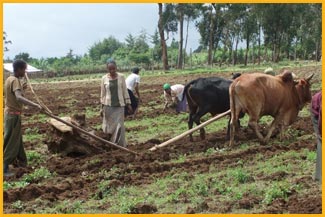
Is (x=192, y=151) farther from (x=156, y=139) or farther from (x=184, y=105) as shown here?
(x=184, y=105)

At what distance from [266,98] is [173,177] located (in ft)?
10.8

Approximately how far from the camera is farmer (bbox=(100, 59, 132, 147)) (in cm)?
963

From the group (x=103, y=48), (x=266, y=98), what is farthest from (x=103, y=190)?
(x=103, y=48)

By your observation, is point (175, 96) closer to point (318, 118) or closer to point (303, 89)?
point (303, 89)

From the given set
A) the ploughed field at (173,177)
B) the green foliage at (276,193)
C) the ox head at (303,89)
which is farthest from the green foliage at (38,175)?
the ox head at (303,89)

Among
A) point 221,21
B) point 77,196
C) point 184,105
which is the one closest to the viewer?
point 77,196

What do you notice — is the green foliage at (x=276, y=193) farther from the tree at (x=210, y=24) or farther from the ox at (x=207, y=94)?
the tree at (x=210, y=24)

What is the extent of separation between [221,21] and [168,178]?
49564 millimetres

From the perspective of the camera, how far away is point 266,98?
981cm

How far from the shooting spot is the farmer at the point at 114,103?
31.6ft

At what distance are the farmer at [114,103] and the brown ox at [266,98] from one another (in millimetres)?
2106

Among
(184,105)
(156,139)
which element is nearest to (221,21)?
A: (184,105)

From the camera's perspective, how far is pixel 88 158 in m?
9.05

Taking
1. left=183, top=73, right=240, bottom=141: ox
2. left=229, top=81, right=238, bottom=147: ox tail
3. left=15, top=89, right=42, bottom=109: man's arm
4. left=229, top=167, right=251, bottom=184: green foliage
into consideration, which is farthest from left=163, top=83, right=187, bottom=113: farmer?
left=229, top=167, right=251, bottom=184: green foliage
